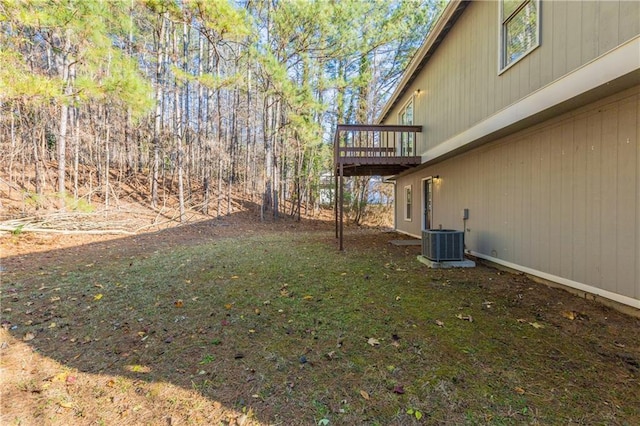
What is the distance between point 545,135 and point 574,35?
4.52ft

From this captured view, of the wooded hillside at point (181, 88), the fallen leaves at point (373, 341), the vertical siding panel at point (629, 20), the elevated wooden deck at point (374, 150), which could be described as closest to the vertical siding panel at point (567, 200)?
the vertical siding panel at point (629, 20)

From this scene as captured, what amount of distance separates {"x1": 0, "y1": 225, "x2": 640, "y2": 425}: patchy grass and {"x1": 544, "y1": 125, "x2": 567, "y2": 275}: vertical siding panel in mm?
522

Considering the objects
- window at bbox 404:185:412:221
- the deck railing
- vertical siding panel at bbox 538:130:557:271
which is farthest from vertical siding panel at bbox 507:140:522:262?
window at bbox 404:185:412:221

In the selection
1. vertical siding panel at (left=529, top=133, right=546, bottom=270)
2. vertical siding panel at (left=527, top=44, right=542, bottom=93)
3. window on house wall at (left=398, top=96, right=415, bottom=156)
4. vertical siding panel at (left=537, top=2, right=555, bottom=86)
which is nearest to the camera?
vertical siding panel at (left=537, top=2, right=555, bottom=86)

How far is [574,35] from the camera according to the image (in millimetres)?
3732

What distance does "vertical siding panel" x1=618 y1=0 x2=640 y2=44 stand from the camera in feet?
9.80

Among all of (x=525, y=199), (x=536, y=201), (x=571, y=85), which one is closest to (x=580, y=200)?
(x=536, y=201)

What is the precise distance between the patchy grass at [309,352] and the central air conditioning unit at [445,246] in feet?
3.33

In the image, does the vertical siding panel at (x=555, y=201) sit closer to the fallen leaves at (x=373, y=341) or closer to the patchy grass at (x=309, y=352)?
the patchy grass at (x=309, y=352)

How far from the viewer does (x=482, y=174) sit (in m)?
6.35

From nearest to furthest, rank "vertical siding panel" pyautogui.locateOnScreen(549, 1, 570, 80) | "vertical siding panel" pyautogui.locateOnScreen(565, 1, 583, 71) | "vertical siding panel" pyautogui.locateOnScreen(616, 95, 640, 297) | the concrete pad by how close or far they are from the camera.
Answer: "vertical siding panel" pyautogui.locateOnScreen(616, 95, 640, 297) → "vertical siding panel" pyautogui.locateOnScreen(565, 1, 583, 71) → "vertical siding panel" pyautogui.locateOnScreen(549, 1, 570, 80) → the concrete pad

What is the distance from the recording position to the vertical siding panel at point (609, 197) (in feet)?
11.6

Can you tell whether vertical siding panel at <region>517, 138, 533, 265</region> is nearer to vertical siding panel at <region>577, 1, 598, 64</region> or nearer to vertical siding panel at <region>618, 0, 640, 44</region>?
vertical siding panel at <region>577, 1, 598, 64</region>

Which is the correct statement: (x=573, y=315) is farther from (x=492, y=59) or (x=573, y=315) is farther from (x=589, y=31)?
(x=492, y=59)
